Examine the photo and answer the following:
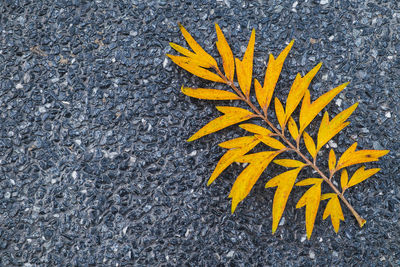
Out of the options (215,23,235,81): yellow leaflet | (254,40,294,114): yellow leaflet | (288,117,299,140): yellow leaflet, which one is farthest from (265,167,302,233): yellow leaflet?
(215,23,235,81): yellow leaflet

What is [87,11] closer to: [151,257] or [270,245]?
[151,257]

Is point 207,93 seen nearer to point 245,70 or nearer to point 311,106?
point 245,70

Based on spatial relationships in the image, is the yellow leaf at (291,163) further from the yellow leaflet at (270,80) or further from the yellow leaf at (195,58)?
the yellow leaf at (195,58)

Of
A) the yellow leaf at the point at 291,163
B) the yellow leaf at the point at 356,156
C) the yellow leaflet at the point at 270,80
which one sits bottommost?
the yellow leaf at the point at 291,163

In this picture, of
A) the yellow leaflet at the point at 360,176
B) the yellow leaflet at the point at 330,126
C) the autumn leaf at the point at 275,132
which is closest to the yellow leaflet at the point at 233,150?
the autumn leaf at the point at 275,132

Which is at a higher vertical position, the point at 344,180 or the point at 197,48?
the point at 197,48

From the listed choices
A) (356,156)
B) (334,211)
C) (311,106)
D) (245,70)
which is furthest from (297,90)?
(334,211)

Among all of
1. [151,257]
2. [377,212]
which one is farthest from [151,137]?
[377,212]
